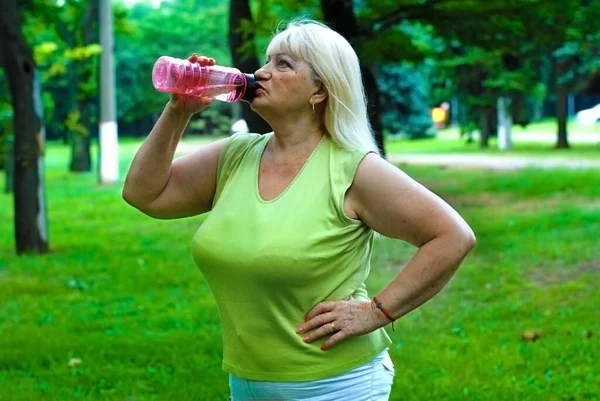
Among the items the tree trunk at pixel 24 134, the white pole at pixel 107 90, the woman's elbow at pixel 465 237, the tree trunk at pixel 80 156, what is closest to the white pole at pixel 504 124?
the tree trunk at pixel 80 156

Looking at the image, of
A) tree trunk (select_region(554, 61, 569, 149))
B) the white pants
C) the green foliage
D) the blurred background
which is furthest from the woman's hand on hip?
the green foliage

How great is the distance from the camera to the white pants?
2832 mm

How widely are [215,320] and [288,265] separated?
509 cm

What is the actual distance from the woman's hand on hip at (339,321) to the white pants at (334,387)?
109mm

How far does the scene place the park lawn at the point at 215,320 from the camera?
5.85 meters

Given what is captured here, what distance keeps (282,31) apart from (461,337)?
430 cm

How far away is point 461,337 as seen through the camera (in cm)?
693

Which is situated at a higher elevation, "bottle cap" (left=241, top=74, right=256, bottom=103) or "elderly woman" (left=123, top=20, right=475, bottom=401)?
"bottle cap" (left=241, top=74, right=256, bottom=103)

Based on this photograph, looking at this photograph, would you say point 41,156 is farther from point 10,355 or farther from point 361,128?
point 361,128

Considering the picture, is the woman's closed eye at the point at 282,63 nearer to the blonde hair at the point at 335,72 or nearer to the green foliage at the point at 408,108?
the blonde hair at the point at 335,72

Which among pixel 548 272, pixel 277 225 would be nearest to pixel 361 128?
pixel 277 225

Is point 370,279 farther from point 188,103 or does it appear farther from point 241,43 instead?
point 188,103

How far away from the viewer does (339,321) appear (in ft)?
9.17

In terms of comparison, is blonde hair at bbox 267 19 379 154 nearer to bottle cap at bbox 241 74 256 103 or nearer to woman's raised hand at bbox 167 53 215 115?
bottle cap at bbox 241 74 256 103
